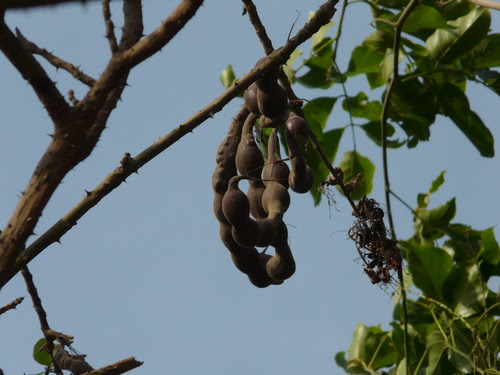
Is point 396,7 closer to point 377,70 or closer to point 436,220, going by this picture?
point 377,70

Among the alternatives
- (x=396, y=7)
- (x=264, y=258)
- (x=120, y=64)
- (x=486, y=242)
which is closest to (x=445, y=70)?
(x=396, y=7)

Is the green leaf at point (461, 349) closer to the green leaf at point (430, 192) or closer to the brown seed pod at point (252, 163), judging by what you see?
the green leaf at point (430, 192)

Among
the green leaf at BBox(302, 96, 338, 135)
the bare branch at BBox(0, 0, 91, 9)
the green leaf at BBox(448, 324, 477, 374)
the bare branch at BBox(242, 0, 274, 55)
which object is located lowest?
the green leaf at BBox(448, 324, 477, 374)

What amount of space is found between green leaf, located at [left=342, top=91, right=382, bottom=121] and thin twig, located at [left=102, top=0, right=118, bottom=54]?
278 cm

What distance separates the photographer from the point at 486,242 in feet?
14.0

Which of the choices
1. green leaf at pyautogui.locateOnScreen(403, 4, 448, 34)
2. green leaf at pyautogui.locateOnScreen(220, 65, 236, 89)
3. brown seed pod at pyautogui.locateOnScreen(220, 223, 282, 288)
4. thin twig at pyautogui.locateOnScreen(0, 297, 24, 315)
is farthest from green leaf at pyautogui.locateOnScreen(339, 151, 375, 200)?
thin twig at pyautogui.locateOnScreen(0, 297, 24, 315)

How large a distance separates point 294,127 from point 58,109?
845mm

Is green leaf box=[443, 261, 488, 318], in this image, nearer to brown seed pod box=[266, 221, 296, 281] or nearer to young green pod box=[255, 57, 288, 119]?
brown seed pod box=[266, 221, 296, 281]

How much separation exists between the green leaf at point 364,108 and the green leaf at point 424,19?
0.68 meters

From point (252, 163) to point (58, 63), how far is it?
2.40ft

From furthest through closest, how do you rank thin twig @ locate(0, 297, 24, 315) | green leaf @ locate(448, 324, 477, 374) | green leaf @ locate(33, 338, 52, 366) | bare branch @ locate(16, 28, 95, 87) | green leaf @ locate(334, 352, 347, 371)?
1. green leaf @ locate(334, 352, 347, 371)
2. green leaf @ locate(448, 324, 477, 374)
3. green leaf @ locate(33, 338, 52, 366)
4. thin twig @ locate(0, 297, 24, 315)
5. bare branch @ locate(16, 28, 95, 87)

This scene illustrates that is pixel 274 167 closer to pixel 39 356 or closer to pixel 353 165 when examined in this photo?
pixel 39 356

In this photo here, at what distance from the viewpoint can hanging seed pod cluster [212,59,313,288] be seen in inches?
95.6

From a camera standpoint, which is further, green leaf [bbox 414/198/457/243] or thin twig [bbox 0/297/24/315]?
green leaf [bbox 414/198/457/243]
